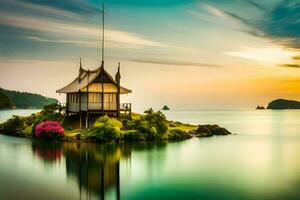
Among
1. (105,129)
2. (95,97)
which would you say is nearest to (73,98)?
(95,97)

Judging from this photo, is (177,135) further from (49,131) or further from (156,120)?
(49,131)

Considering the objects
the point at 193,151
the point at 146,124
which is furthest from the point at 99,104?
the point at 193,151

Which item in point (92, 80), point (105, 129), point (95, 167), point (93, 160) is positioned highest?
point (92, 80)

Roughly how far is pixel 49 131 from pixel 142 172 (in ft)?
78.9

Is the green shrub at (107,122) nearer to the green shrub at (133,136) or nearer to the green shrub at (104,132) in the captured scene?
the green shrub at (104,132)

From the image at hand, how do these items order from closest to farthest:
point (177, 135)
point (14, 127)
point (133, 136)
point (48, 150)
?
point (48, 150), point (133, 136), point (177, 135), point (14, 127)

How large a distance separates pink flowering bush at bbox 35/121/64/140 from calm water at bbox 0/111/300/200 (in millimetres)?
3222

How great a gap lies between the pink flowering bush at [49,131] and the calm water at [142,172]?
10.6 feet

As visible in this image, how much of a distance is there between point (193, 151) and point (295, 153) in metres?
14.2

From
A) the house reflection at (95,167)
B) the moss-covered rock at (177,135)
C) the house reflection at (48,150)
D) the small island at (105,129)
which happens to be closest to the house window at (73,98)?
the small island at (105,129)

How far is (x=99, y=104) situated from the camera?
197ft

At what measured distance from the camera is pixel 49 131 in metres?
55.5

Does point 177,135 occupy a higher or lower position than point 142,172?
higher

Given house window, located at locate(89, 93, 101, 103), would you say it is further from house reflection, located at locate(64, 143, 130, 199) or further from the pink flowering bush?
house reflection, located at locate(64, 143, 130, 199)
